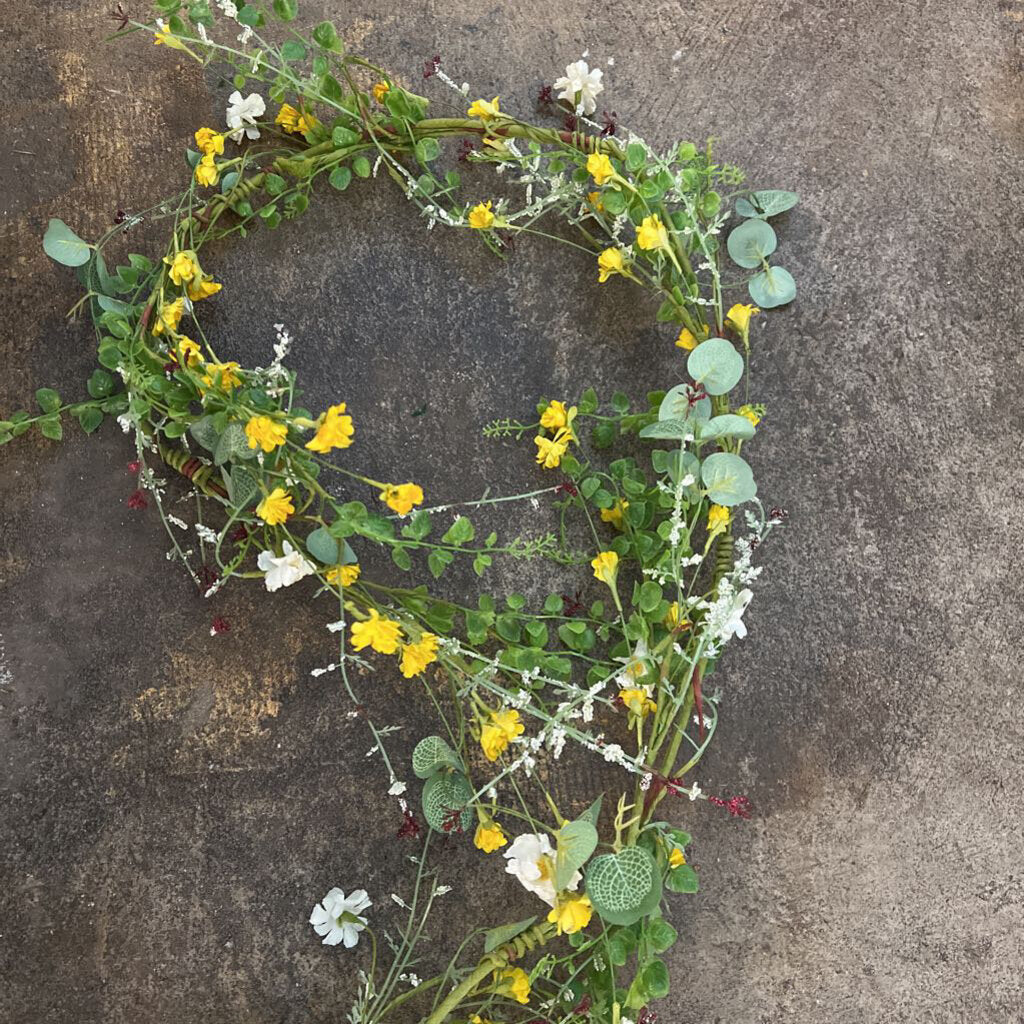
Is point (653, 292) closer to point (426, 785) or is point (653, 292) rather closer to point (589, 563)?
point (589, 563)

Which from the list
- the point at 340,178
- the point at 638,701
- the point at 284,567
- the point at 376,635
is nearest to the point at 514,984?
the point at 638,701

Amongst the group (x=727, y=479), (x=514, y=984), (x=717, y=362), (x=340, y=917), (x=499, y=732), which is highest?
(x=717, y=362)

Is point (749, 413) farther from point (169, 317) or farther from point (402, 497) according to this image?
point (169, 317)

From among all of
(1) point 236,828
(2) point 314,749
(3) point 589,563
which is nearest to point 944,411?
(3) point 589,563

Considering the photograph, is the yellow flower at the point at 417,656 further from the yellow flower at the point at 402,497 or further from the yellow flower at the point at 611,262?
the yellow flower at the point at 611,262

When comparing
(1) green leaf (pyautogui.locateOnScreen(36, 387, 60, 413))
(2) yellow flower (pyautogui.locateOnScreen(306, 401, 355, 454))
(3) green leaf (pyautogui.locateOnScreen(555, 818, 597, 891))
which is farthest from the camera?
(1) green leaf (pyautogui.locateOnScreen(36, 387, 60, 413))

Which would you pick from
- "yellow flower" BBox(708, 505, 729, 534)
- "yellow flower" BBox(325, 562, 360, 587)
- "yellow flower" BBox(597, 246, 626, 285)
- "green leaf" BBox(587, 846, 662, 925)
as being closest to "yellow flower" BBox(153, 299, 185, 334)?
"yellow flower" BBox(325, 562, 360, 587)

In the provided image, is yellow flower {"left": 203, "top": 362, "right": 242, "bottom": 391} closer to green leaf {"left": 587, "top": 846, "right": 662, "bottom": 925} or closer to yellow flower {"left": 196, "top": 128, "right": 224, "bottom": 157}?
yellow flower {"left": 196, "top": 128, "right": 224, "bottom": 157}

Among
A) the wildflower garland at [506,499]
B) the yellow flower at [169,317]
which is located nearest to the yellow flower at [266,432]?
the wildflower garland at [506,499]
